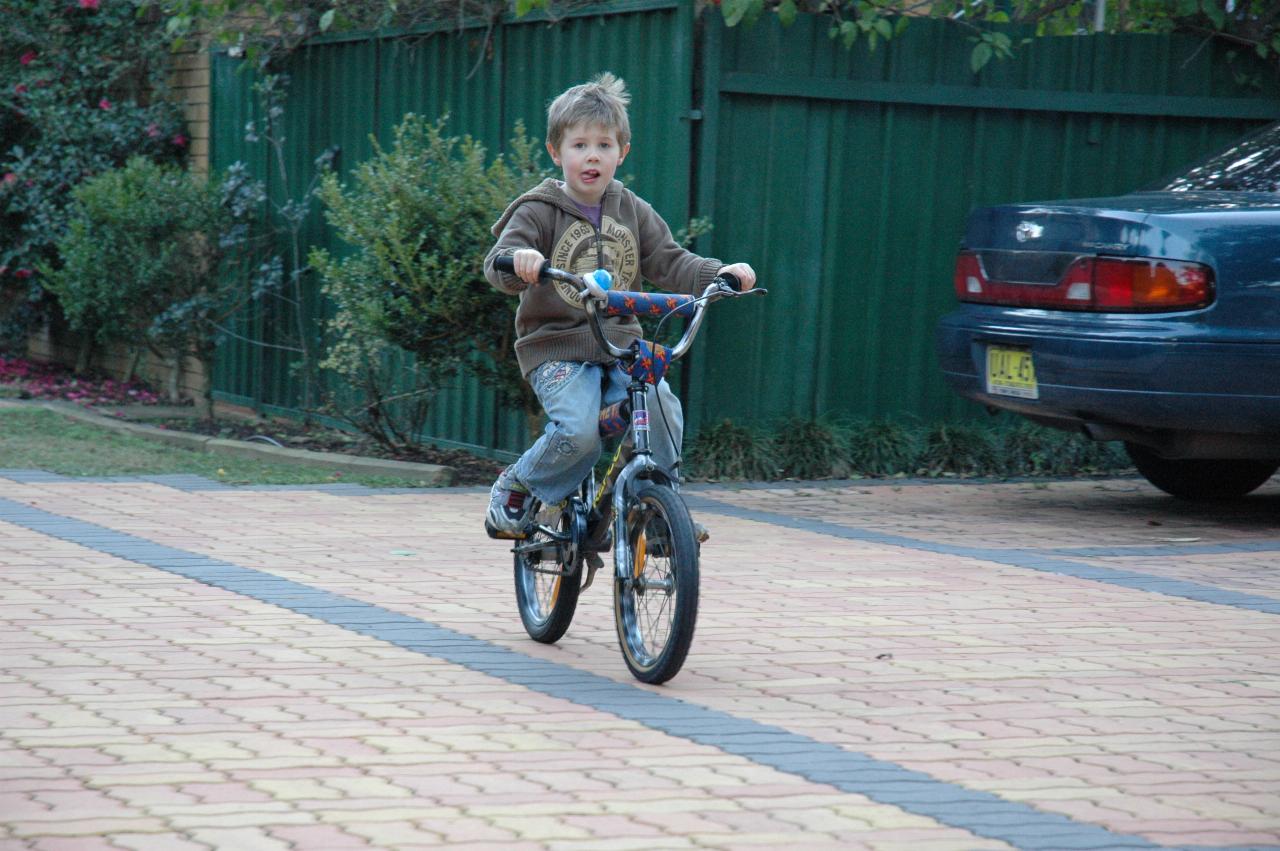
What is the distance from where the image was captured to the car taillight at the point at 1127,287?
23.7ft

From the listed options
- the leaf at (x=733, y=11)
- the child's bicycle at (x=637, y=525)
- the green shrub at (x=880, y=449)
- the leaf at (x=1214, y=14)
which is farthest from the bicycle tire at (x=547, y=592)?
the leaf at (x=1214, y=14)

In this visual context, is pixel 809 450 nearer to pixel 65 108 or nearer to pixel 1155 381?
pixel 1155 381

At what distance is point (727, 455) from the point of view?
9.13 metres

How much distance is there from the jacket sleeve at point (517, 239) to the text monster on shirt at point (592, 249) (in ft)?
0.22

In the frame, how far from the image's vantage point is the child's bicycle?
4.64 metres

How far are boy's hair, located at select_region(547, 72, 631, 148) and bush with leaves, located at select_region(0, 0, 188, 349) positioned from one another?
8.79 metres

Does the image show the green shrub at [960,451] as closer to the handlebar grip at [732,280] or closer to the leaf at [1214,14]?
the leaf at [1214,14]

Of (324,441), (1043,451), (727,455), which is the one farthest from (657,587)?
(324,441)

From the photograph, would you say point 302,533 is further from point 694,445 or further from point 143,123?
point 143,123

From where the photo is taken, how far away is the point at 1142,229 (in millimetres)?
7289

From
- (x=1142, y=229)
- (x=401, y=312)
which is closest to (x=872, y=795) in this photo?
(x=1142, y=229)

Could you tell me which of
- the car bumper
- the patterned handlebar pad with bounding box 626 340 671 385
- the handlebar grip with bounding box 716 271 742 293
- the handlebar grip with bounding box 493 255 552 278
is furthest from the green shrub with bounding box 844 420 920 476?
the handlebar grip with bounding box 493 255 552 278

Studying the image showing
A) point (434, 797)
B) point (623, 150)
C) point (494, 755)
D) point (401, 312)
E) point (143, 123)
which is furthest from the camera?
point (143, 123)

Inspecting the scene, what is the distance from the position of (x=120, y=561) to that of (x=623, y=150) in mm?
2685
